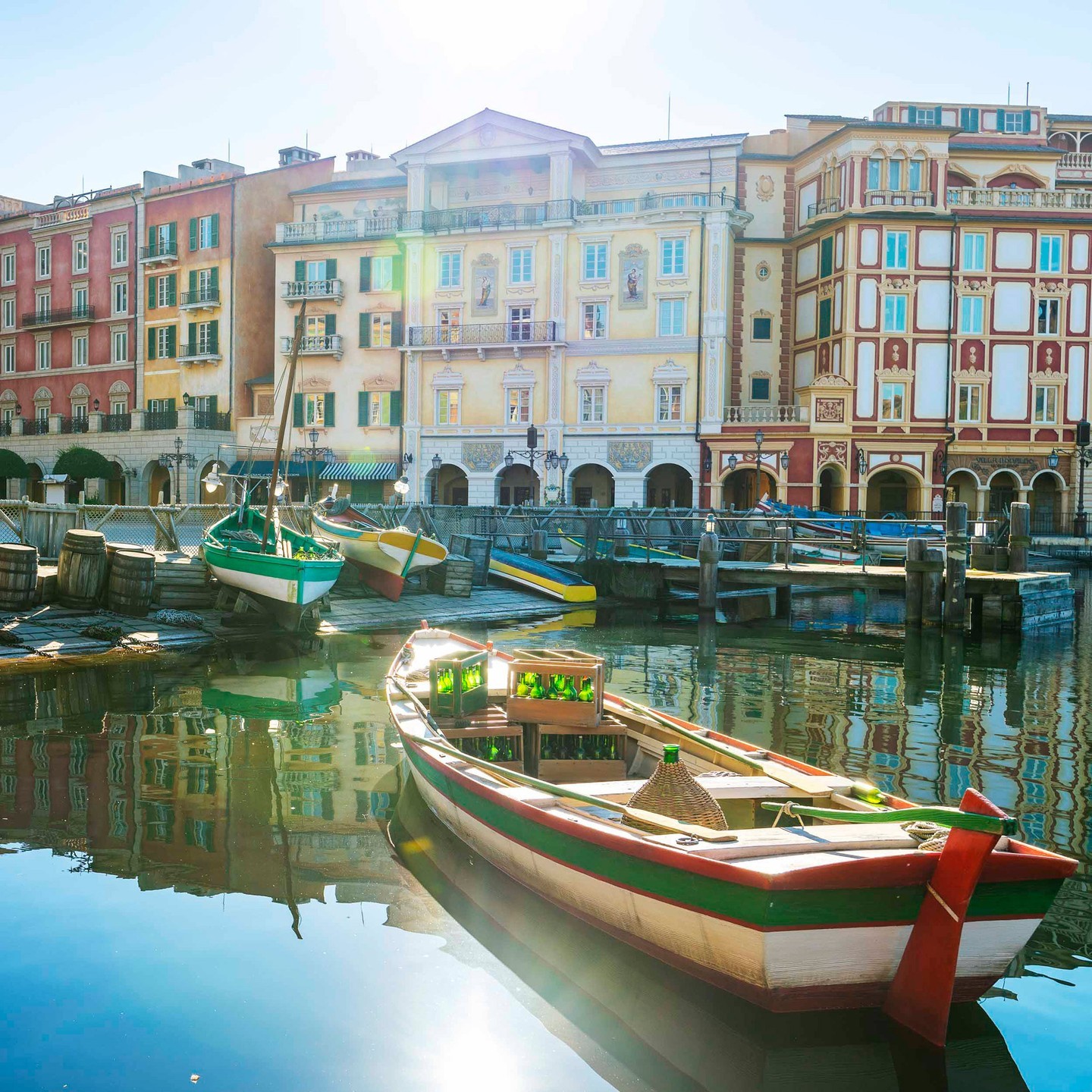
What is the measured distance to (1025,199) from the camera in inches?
1702

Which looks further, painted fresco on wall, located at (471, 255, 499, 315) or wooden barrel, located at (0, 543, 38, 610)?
painted fresco on wall, located at (471, 255, 499, 315)

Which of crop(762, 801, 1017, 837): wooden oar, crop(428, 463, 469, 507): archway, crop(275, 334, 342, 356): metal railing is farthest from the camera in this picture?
crop(428, 463, 469, 507): archway

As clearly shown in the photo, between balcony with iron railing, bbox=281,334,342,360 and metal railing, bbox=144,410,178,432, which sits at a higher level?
balcony with iron railing, bbox=281,334,342,360

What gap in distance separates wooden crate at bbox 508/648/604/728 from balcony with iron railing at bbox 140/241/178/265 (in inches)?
1849

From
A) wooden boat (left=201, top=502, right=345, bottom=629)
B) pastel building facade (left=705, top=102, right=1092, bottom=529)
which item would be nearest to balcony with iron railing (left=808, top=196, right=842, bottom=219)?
pastel building facade (left=705, top=102, right=1092, bottom=529)

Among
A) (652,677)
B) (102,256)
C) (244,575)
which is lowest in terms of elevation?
(652,677)

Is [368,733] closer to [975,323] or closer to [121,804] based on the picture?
[121,804]

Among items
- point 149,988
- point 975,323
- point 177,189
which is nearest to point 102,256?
point 177,189

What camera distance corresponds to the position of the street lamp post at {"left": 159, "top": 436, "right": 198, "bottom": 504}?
152 feet

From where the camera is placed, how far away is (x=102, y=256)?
176 feet

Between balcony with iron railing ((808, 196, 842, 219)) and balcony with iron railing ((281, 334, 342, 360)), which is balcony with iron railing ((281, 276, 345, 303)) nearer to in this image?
balcony with iron railing ((281, 334, 342, 360))

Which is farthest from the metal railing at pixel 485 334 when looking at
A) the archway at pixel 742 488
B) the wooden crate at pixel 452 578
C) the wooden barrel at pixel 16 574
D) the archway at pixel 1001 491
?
the wooden barrel at pixel 16 574

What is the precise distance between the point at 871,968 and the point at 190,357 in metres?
49.0

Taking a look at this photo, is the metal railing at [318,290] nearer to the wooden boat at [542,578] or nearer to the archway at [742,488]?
the archway at [742,488]
